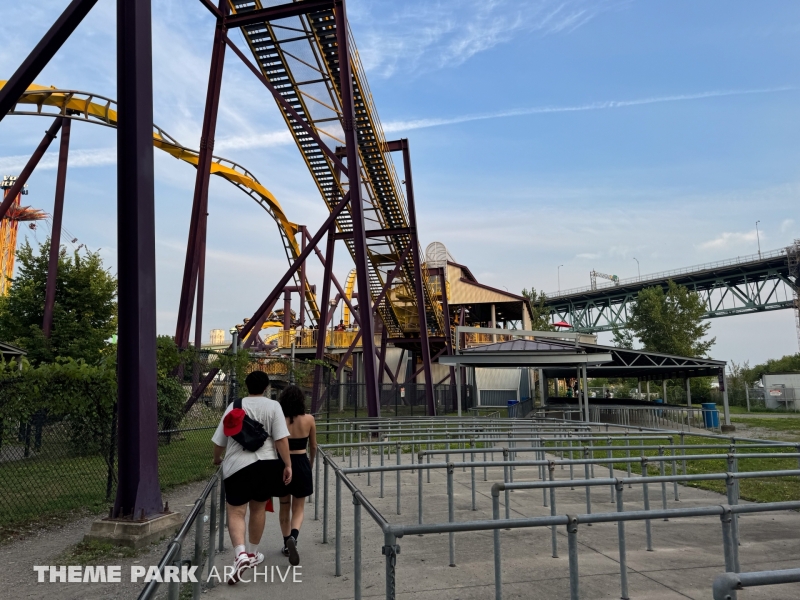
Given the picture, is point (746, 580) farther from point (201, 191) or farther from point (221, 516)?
point (201, 191)

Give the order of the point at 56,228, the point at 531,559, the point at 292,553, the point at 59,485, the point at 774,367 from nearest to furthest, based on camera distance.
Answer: the point at 292,553 → the point at 531,559 → the point at 59,485 → the point at 56,228 → the point at 774,367

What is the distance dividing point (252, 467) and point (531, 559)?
9.07 feet

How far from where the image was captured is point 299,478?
5402mm

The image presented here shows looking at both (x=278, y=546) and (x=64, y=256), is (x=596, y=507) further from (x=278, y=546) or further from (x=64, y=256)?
(x=64, y=256)

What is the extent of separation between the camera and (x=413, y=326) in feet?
110

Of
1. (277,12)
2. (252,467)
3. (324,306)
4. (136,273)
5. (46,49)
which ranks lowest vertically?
(252,467)

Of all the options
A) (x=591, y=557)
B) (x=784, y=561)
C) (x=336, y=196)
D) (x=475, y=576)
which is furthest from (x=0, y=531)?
(x=336, y=196)

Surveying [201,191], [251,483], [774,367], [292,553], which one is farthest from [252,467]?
[774,367]

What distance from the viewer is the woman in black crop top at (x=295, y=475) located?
17.6ft

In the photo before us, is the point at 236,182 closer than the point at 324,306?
No

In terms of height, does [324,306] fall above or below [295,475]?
above

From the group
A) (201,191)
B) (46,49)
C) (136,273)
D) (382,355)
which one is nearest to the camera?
(136,273)

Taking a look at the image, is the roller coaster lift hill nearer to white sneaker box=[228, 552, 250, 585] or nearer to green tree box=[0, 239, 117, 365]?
white sneaker box=[228, 552, 250, 585]

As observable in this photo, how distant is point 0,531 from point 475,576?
566 cm
